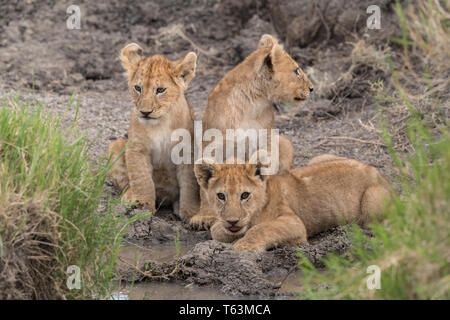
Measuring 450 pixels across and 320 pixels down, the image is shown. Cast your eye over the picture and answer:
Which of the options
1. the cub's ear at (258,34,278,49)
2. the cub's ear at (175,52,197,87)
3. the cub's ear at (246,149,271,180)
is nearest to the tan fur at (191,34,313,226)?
the cub's ear at (258,34,278,49)

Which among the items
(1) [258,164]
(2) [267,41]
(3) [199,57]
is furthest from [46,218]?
(3) [199,57]

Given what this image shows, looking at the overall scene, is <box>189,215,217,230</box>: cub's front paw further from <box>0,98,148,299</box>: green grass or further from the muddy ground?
<box>0,98,148,299</box>: green grass

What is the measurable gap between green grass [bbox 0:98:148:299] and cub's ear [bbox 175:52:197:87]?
7.89ft

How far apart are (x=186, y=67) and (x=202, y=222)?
1556 millimetres

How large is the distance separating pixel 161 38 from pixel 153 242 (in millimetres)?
6028

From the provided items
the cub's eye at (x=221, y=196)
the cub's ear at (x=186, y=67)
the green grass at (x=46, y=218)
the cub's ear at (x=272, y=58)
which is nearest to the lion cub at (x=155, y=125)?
the cub's ear at (x=186, y=67)

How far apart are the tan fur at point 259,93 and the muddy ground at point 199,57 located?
3.58 ft

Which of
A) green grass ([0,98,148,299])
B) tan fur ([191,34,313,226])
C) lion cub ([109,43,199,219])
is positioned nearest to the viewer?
green grass ([0,98,148,299])

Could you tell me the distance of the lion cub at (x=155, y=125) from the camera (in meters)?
7.01

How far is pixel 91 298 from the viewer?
4.69m

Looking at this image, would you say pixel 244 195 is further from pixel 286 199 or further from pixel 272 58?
pixel 272 58

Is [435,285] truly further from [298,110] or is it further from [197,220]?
[298,110]

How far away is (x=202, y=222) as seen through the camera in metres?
6.82

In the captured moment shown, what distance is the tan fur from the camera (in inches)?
287
